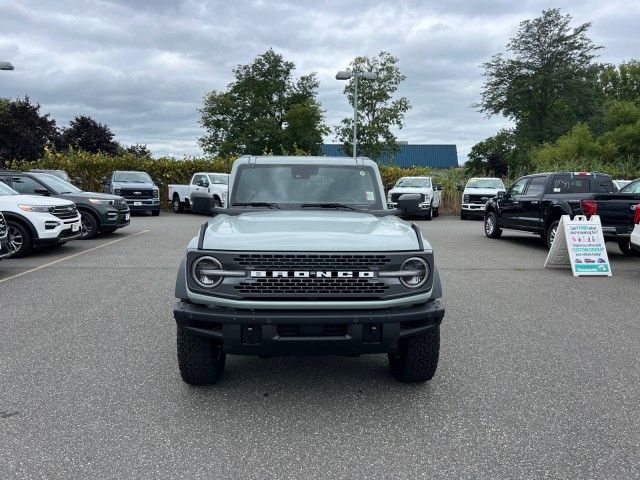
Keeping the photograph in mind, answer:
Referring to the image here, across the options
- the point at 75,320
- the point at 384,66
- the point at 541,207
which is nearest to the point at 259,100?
the point at 384,66

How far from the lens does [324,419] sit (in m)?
4.04

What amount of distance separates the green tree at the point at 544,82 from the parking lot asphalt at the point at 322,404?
51.8 metres

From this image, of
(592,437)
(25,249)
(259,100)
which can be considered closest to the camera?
(592,437)

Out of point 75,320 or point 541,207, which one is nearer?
point 75,320

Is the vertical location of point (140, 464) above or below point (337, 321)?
below

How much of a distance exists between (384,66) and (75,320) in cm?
4947

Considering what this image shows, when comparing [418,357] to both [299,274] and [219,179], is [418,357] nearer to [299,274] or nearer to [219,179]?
[299,274]

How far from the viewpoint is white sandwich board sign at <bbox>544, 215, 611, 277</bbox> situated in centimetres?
1050

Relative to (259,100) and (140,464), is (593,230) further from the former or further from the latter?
(259,100)

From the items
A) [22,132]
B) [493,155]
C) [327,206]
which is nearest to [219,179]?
[327,206]

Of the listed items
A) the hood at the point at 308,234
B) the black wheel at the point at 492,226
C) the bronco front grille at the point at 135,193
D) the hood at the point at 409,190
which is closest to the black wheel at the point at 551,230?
the black wheel at the point at 492,226

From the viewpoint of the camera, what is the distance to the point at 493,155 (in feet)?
239

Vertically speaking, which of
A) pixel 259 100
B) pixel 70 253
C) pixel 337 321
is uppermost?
pixel 259 100

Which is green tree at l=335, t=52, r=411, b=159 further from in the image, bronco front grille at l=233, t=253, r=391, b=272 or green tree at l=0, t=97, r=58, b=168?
bronco front grille at l=233, t=253, r=391, b=272
